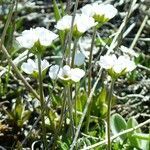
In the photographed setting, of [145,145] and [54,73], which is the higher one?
[54,73]

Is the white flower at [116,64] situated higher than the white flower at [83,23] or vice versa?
the white flower at [83,23]

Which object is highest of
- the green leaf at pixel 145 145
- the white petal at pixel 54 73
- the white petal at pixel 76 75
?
the white petal at pixel 76 75

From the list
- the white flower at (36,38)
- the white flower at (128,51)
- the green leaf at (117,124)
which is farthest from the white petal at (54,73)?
the white flower at (128,51)

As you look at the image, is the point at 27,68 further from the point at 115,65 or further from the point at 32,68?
the point at 115,65

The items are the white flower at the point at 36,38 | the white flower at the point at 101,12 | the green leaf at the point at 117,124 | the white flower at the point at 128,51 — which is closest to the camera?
the white flower at the point at 36,38

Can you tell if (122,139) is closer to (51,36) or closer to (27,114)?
(27,114)

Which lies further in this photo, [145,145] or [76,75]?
[145,145]

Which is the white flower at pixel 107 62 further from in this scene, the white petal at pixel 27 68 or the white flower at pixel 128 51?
the white flower at pixel 128 51

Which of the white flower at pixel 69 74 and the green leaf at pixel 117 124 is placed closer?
the white flower at pixel 69 74

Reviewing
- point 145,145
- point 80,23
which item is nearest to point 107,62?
point 80,23

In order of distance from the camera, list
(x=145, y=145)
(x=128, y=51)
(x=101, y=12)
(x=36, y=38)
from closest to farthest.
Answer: (x=36, y=38) < (x=101, y=12) < (x=145, y=145) < (x=128, y=51)

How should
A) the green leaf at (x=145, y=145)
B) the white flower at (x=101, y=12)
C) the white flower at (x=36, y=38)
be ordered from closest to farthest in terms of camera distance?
the white flower at (x=36, y=38)
the white flower at (x=101, y=12)
the green leaf at (x=145, y=145)

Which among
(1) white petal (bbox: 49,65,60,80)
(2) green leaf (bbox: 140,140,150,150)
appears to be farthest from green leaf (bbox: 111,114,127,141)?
(1) white petal (bbox: 49,65,60,80)
